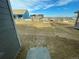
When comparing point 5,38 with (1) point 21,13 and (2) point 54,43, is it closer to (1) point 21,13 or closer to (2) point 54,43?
(2) point 54,43

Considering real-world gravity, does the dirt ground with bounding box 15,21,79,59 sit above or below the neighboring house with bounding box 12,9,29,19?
below

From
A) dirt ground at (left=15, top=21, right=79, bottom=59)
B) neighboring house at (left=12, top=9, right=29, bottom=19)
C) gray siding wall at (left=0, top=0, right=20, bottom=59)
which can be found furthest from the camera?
neighboring house at (left=12, top=9, right=29, bottom=19)

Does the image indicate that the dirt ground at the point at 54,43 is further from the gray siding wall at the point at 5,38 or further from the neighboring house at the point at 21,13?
the neighboring house at the point at 21,13

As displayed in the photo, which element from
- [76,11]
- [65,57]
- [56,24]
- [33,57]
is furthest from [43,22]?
[33,57]

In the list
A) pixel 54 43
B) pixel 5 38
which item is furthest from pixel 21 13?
pixel 5 38

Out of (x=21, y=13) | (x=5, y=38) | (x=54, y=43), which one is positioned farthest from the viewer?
(x=21, y=13)

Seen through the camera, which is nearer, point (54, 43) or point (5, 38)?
point (5, 38)

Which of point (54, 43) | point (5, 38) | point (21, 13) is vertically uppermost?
point (5, 38)

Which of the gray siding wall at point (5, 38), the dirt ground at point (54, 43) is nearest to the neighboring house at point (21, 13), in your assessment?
the dirt ground at point (54, 43)

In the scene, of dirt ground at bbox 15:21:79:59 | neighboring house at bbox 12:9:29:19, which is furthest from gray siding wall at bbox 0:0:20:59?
neighboring house at bbox 12:9:29:19

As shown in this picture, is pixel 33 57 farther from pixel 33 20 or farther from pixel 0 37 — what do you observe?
pixel 33 20

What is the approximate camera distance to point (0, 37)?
153cm

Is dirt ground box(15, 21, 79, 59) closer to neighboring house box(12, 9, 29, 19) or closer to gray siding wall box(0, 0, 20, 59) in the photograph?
gray siding wall box(0, 0, 20, 59)

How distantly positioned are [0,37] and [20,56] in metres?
1.08
